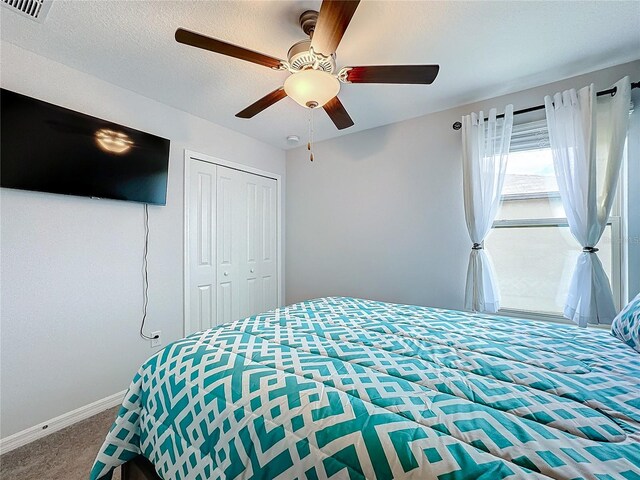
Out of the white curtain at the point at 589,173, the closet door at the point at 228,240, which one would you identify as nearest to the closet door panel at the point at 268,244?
the closet door at the point at 228,240

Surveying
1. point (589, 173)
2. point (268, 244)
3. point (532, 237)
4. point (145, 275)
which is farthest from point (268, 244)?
point (589, 173)

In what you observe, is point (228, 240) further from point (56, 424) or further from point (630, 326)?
point (630, 326)

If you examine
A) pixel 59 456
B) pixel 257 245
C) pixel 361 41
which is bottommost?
pixel 59 456

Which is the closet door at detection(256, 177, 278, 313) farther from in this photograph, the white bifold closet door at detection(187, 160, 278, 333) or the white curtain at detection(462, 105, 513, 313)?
the white curtain at detection(462, 105, 513, 313)

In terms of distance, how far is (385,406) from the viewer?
33.2 inches

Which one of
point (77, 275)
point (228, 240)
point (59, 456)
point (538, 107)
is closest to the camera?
point (59, 456)

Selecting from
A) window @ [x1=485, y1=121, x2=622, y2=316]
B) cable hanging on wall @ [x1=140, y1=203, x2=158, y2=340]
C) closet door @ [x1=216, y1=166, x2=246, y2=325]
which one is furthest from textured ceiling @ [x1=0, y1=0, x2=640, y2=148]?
cable hanging on wall @ [x1=140, y1=203, x2=158, y2=340]

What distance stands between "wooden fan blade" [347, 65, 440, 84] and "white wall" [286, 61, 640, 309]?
0.91 m

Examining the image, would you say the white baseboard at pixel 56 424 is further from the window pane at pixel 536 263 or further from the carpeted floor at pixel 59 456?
the window pane at pixel 536 263

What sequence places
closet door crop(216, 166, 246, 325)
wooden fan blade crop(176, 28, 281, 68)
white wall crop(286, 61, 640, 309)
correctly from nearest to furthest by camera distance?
wooden fan blade crop(176, 28, 281, 68)
white wall crop(286, 61, 640, 309)
closet door crop(216, 166, 246, 325)

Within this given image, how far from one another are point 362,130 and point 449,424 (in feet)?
9.70

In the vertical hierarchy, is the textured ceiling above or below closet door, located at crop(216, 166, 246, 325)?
above

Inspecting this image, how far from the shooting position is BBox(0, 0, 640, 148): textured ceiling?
1520 mm

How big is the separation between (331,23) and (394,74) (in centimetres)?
49
